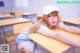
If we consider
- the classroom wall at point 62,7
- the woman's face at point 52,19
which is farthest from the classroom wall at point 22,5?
the woman's face at point 52,19

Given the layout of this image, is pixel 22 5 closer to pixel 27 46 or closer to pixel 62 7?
pixel 62 7

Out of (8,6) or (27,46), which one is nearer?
(27,46)

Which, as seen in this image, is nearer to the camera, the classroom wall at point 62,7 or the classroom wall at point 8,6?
the classroom wall at point 8,6

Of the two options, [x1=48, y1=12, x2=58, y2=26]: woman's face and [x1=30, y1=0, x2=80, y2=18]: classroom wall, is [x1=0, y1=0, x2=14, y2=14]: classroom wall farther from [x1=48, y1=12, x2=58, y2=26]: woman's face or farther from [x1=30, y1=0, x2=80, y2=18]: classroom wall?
[x1=48, y1=12, x2=58, y2=26]: woman's face

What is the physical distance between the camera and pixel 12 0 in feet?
12.6

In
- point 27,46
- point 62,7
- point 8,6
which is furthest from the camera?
point 62,7

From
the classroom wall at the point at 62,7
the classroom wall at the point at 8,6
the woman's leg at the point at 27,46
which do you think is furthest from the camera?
the classroom wall at the point at 62,7

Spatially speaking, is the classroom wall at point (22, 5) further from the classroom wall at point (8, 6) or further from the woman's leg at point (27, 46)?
the woman's leg at point (27, 46)

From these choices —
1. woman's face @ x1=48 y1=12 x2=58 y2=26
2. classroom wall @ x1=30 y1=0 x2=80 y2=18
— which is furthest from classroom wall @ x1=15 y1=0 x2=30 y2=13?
woman's face @ x1=48 y1=12 x2=58 y2=26

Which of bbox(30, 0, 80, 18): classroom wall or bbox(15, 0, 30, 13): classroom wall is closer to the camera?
bbox(15, 0, 30, 13): classroom wall

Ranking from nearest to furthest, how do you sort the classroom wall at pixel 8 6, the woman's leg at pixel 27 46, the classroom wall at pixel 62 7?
1. the woman's leg at pixel 27 46
2. the classroom wall at pixel 8 6
3. the classroom wall at pixel 62 7

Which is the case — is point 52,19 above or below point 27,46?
above

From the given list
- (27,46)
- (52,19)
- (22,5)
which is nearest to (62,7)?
(22,5)

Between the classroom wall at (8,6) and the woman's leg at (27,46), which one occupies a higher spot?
the classroom wall at (8,6)
